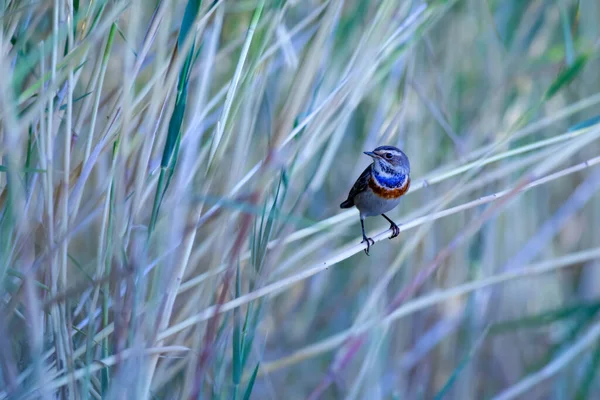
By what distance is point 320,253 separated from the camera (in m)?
2.82

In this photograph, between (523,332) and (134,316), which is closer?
(134,316)

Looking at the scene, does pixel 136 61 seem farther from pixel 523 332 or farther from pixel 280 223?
pixel 523 332

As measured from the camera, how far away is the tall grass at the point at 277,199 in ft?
5.15

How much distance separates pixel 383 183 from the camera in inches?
99.7

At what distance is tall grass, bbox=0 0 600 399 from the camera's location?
157 cm

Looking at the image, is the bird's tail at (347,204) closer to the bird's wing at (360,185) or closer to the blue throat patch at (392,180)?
the bird's wing at (360,185)

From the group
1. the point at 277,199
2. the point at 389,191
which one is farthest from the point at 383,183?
the point at 277,199

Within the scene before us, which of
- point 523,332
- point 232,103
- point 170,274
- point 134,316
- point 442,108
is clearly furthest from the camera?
point 523,332

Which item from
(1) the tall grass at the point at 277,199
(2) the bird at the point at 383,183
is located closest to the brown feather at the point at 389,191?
(2) the bird at the point at 383,183

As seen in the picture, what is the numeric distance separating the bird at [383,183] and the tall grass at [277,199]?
0.31ft

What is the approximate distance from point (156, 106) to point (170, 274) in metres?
0.40

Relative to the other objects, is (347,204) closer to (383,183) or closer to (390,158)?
(383,183)

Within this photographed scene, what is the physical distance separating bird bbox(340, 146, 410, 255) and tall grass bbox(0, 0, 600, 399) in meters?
0.09

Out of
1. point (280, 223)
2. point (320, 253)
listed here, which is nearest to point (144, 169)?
point (280, 223)
